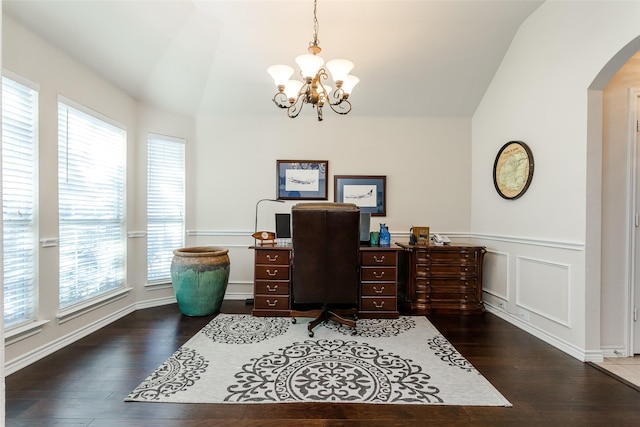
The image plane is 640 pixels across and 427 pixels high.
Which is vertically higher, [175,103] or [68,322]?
[175,103]

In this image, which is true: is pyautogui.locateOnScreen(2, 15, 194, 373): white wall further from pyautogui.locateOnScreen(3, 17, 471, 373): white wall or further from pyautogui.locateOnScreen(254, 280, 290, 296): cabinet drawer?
pyautogui.locateOnScreen(254, 280, 290, 296): cabinet drawer

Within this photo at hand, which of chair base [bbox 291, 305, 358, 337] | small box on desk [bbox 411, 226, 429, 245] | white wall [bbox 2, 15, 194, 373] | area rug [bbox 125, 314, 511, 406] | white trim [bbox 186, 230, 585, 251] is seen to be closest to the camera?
area rug [bbox 125, 314, 511, 406]

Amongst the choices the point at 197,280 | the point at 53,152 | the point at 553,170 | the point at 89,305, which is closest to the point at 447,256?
the point at 553,170

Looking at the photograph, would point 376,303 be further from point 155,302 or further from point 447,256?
point 155,302

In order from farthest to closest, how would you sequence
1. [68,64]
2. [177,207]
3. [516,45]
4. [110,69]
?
[177,207], [516,45], [110,69], [68,64]

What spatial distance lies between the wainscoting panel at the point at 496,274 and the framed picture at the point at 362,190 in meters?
1.46

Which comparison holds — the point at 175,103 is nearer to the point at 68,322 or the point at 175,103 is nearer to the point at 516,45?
the point at 68,322

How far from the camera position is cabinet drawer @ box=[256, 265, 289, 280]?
359cm

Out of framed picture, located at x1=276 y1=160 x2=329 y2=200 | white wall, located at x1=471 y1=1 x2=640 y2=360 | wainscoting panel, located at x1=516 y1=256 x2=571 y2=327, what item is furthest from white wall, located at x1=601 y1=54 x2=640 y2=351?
framed picture, located at x1=276 y1=160 x2=329 y2=200

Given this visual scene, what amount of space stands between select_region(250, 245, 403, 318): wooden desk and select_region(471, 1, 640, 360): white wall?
1.26 meters

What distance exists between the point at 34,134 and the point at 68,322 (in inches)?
64.2

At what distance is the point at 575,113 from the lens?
9.02 feet

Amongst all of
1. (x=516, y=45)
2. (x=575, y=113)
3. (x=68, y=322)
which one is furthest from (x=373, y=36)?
(x=68, y=322)

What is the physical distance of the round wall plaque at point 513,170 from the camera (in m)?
3.27
